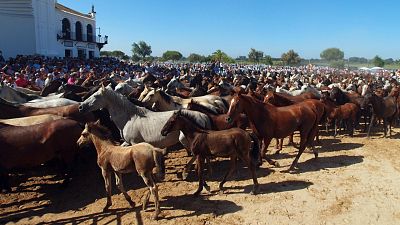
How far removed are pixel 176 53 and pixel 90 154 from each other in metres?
76.4

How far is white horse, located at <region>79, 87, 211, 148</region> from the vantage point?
751 cm

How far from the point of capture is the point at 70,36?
44.2m

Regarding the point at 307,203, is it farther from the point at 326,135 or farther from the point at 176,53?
the point at 176,53

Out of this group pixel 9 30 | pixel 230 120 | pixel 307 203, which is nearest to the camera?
pixel 307 203

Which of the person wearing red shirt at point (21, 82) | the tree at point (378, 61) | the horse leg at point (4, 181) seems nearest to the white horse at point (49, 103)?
the horse leg at point (4, 181)

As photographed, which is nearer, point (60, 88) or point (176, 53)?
point (60, 88)

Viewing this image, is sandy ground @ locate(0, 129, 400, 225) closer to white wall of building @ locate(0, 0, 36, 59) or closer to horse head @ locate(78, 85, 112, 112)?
horse head @ locate(78, 85, 112, 112)

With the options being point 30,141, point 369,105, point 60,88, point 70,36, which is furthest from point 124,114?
point 70,36

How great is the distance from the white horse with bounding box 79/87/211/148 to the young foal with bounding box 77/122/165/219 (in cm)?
105

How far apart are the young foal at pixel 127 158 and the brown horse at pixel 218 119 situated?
2.58 metres

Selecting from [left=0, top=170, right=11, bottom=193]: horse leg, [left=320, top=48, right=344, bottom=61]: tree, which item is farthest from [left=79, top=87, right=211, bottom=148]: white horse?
[left=320, top=48, right=344, bottom=61]: tree

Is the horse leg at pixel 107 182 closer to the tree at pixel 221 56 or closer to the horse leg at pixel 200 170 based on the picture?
the horse leg at pixel 200 170

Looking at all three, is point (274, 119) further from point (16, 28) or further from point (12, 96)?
point (16, 28)

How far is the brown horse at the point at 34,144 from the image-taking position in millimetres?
6746
